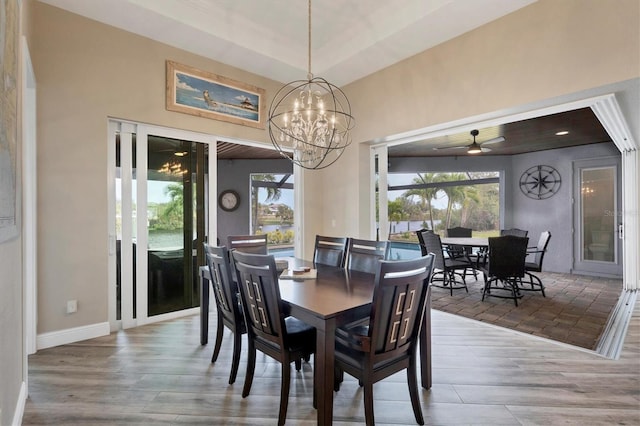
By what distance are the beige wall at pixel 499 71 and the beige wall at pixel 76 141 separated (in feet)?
9.72

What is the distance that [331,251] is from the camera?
3.29 metres

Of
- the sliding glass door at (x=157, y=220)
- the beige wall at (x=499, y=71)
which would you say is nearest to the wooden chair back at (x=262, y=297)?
the sliding glass door at (x=157, y=220)

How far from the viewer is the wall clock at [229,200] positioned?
309 inches

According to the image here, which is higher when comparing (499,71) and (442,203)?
(499,71)

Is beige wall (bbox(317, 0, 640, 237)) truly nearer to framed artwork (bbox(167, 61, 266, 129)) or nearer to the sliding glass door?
framed artwork (bbox(167, 61, 266, 129))

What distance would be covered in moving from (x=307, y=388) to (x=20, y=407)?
1.80m

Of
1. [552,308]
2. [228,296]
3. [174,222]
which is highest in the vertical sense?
[174,222]

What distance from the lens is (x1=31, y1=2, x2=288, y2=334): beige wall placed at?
2.93m

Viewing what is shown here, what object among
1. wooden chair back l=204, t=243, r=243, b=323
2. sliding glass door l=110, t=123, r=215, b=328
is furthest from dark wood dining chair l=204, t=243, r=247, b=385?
sliding glass door l=110, t=123, r=215, b=328

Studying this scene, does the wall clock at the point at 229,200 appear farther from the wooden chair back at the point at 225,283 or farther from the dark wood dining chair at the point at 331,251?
the wooden chair back at the point at 225,283

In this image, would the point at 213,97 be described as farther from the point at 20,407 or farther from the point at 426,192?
the point at 426,192

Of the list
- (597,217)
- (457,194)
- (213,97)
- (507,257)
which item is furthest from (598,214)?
(213,97)

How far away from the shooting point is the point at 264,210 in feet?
27.3

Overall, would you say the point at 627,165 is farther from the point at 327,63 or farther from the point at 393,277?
the point at 393,277
